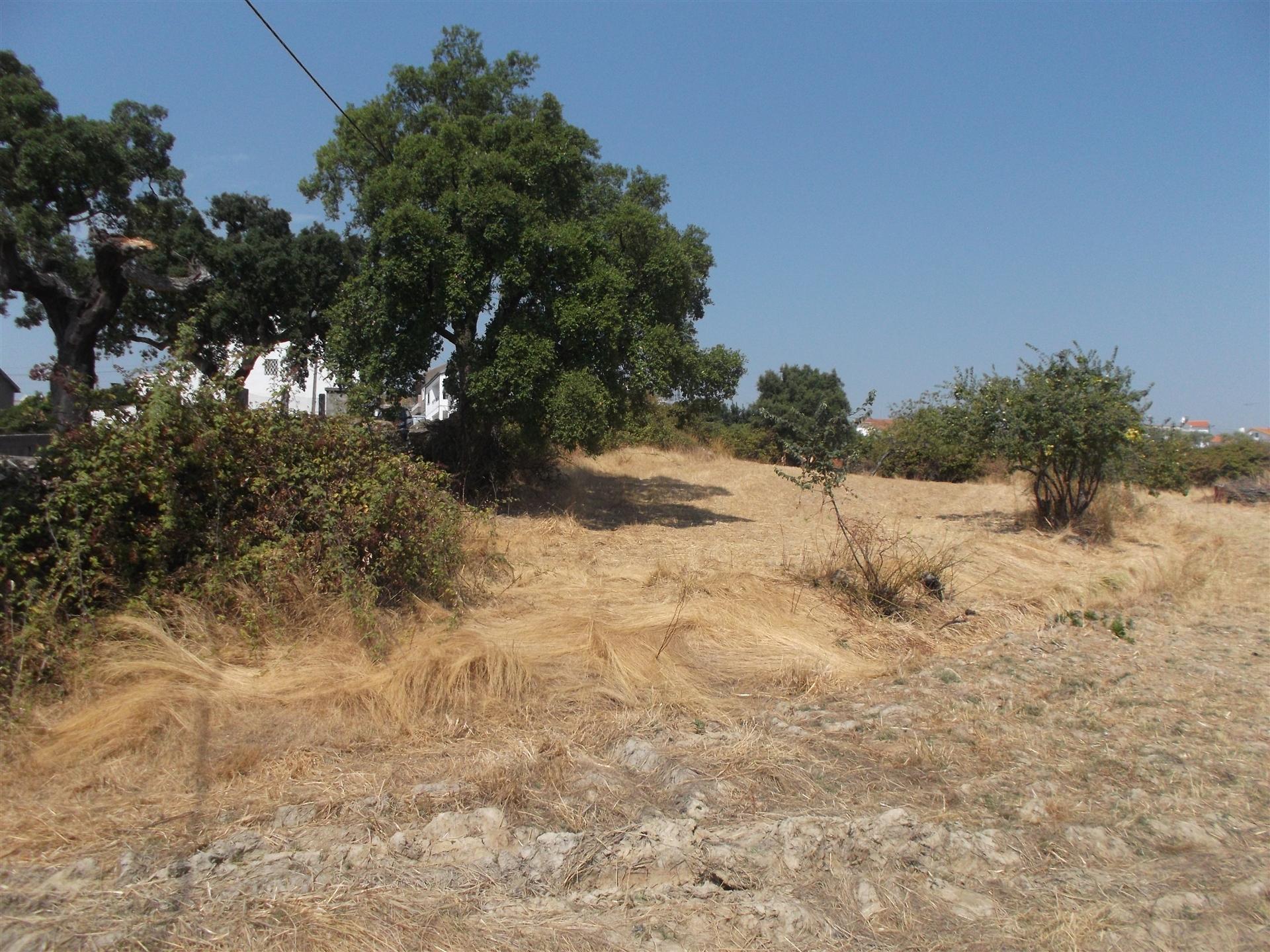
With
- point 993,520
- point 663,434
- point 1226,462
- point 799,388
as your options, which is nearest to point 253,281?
point 663,434

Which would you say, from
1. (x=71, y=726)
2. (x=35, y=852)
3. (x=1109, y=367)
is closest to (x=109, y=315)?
(x=71, y=726)

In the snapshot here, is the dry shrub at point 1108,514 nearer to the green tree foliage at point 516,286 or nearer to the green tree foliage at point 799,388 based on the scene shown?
the green tree foliage at point 516,286

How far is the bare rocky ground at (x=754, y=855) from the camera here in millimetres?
3332

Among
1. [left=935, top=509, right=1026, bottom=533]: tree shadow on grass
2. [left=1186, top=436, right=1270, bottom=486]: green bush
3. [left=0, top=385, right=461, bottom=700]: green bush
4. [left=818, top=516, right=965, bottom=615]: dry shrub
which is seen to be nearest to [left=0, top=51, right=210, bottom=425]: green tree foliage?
[left=0, top=385, right=461, bottom=700]: green bush

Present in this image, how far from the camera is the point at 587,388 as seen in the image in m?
11.6

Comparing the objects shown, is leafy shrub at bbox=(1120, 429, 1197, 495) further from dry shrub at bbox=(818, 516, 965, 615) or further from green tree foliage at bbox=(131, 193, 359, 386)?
green tree foliage at bbox=(131, 193, 359, 386)

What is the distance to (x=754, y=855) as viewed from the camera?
12.6 ft

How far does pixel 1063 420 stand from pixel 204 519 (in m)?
10.4

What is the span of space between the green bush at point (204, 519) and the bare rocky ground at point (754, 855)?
2301 millimetres

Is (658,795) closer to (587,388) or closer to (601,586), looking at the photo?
(601,586)

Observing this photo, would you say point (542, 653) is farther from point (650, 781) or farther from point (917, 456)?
point (917, 456)

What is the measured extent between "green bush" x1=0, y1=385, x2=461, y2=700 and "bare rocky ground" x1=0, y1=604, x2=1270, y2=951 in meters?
2.30

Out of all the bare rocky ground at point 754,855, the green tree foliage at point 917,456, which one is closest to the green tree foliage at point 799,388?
the green tree foliage at point 917,456

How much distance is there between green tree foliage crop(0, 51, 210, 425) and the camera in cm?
1211
